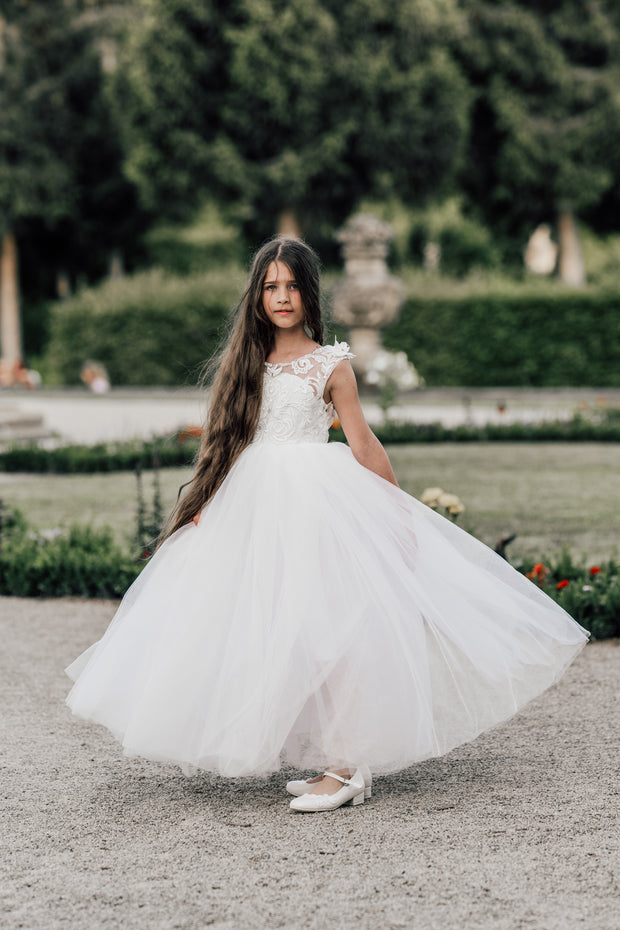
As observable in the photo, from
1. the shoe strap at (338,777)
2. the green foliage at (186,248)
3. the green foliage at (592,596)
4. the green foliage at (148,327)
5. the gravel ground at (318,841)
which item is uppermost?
the green foliage at (186,248)

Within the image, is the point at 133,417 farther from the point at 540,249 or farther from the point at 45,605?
the point at 540,249

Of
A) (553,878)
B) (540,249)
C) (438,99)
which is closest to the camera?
(553,878)

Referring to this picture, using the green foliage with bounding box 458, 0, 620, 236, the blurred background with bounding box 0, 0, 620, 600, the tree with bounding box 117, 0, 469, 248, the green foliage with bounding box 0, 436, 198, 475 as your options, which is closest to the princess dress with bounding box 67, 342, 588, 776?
the green foliage with bounding box 0, 436, 198, 475

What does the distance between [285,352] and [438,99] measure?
26.3m

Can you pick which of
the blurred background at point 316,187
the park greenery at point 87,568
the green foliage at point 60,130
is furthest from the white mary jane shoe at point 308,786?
the green foliage at point 60,130

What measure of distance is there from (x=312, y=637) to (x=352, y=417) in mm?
629

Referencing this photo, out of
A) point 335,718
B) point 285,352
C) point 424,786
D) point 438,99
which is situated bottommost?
point 424,786

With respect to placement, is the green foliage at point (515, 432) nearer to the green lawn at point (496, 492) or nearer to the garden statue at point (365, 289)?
the green lawn at point (496, 492)

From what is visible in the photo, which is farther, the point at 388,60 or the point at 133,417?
the point at 388,60

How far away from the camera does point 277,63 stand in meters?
26.7

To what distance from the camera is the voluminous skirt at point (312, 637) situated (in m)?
3.11

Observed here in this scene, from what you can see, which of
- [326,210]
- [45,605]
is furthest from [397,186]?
[45,605]

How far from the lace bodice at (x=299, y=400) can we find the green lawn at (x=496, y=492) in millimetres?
3386

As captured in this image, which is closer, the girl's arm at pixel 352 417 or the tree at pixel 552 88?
the girl's arm at pixel 352 417
